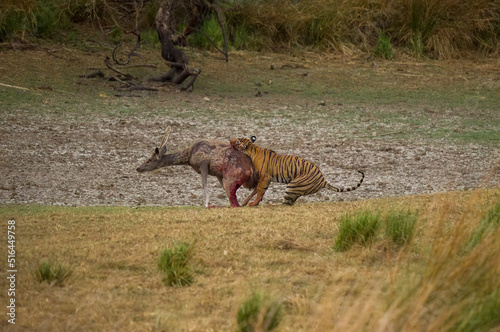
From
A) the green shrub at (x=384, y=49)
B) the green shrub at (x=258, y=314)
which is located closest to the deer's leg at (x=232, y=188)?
the green shrub at (x=258, y=314)

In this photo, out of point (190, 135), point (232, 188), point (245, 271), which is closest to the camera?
point (245, 271)

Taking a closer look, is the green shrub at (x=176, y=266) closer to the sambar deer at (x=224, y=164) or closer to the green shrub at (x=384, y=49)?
the sambar deer at (x=224, y=164)

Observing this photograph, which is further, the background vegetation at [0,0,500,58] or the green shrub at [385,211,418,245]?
the background vegetation at [0,0,500,58]

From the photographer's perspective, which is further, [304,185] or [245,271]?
[304,185]

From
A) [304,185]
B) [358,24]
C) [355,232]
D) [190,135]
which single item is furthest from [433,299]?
[358,24]

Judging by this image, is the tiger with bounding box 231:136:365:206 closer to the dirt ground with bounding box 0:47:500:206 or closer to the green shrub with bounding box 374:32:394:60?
the dirt ground with bounding box 0:47:500:206

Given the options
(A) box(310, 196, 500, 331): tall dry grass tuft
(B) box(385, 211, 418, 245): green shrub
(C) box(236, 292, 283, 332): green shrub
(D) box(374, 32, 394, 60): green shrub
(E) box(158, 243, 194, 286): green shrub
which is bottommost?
(D) box(374, 32, 394, 60): green shrub

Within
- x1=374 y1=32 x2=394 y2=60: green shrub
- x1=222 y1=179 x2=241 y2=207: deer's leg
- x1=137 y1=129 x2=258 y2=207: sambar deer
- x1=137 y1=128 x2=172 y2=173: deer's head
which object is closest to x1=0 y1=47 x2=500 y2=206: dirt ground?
x1=137 y1=128 x2=172 y2=173: deer's head

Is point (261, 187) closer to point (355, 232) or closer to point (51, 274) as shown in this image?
point (355, 232)

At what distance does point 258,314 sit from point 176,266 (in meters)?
1.00

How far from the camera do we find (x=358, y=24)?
16812mm

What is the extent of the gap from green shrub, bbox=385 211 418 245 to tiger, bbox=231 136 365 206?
6.31ft

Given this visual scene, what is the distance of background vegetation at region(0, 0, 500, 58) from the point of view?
1622cm

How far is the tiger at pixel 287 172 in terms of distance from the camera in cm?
750
